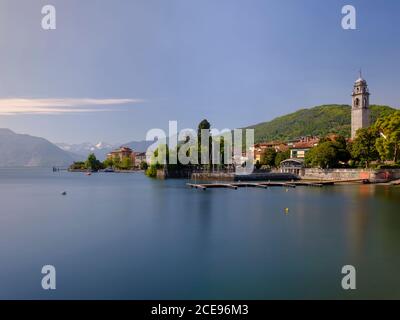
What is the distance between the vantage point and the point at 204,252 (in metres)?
22.1

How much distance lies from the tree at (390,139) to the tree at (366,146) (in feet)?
10.7

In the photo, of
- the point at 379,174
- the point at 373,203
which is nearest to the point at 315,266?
the point at 373,203

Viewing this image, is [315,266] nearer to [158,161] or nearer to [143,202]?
[143,202]

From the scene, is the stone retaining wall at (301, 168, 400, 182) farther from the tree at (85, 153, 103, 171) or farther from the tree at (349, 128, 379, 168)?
the tree at (85, 153, 103, 171)

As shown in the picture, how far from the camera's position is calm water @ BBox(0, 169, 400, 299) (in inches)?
646

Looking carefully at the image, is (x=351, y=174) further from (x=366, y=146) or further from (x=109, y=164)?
(x=109, y=164)

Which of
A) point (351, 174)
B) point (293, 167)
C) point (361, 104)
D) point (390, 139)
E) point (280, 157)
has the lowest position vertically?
point (351, 174)

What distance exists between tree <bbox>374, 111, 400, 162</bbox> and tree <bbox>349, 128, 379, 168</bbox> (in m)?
3.27

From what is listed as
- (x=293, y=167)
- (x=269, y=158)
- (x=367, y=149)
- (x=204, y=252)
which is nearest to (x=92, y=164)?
(x=269, y=158)

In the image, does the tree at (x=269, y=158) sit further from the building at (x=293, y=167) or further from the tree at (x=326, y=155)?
the tree at (x=326, y=155)

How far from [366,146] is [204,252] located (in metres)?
64.6

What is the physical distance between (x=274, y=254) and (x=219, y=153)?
8077cm

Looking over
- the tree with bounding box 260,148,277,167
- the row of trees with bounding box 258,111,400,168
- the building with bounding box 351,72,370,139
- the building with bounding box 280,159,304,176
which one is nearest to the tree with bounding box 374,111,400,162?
the row of trees with bounding box 258,111,400,168

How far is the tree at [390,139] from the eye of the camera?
6862cm
